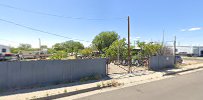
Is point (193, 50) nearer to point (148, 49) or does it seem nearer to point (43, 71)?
point (148, 49)

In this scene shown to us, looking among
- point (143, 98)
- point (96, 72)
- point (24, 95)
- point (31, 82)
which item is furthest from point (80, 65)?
point (143, 98)

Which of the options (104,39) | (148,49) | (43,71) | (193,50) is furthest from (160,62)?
(193,50)

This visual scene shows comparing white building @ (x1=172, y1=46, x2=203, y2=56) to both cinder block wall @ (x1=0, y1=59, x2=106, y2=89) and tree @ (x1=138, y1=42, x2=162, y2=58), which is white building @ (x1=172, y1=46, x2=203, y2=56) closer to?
tree @ (x1=138, y1=42, x2=162, y2=58)

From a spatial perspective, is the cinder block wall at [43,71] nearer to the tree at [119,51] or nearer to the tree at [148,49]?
the tree at [119,51]

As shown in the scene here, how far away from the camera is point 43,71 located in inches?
372

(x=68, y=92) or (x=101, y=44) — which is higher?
(x=101, y=44)

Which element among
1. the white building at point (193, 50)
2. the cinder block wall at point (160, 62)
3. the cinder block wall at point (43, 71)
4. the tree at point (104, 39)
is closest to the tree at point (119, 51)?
the cinder block wall at point (160, 62)

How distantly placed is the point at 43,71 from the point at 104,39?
42.2m

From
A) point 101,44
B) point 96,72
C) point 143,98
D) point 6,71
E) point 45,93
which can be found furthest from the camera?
point 101,44

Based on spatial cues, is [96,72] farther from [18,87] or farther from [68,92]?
[18,87]

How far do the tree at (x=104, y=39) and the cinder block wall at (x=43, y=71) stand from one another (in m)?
39.2

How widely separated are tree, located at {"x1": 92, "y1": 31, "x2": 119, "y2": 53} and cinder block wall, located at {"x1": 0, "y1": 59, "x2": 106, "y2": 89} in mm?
39153

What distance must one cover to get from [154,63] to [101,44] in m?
35.4

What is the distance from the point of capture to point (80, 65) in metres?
10.9
